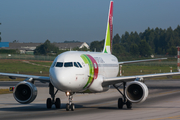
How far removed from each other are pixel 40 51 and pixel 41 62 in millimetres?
46967

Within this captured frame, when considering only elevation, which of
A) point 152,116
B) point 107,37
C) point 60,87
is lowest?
point 152,116

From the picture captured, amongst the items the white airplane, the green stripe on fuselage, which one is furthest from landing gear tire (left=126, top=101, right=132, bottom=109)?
the green stripe on fuselage

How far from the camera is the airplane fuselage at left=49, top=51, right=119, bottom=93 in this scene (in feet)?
67.8

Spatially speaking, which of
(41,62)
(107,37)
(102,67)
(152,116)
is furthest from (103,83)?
(41,62)

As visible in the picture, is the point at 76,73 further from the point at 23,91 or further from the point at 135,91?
the point at 23,91

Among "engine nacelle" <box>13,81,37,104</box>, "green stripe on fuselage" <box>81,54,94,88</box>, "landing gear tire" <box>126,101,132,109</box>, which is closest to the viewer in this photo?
"green stripe on fuselage" <box>81,54,94,88</box>

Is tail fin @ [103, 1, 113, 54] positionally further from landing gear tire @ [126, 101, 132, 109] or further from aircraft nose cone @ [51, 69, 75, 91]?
aircraft nose cone @ [51, 69, 75, 91]

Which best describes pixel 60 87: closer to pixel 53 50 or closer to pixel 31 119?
pixel 31 119

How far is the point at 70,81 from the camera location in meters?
20.7

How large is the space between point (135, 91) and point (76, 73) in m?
4.77

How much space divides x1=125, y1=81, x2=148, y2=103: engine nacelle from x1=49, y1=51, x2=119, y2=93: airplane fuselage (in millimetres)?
2365

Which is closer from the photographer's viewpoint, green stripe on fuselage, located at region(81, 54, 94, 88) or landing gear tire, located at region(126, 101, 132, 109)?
green stripe on fuselage, located at region(81, 54, 94, 88)

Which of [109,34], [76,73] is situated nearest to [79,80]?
[76,73]

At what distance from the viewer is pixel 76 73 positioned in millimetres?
21281
